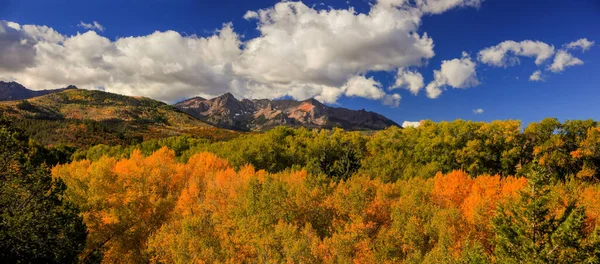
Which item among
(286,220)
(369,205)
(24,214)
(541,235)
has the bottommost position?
(286,220)

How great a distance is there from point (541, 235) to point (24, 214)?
109 ft

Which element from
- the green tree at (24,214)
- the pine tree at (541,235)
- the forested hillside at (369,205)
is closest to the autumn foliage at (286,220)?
the forested hillside at (369,205)

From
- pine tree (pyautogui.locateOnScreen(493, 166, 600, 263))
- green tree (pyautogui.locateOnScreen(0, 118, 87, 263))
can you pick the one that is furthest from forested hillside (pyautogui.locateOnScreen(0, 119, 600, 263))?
green tree (pyautogui.locateOnScreen(0, 118, 87, 263))

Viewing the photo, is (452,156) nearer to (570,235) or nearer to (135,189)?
(570,235)

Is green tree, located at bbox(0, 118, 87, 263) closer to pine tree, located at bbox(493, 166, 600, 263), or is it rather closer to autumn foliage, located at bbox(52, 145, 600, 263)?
autumn foliage, located at bbox(52, 145, 600, 263)

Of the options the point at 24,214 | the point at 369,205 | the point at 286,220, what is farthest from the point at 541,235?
the point at 24,214

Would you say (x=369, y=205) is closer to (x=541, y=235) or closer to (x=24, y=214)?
(x=541, y=235)

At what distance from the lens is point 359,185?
51656 millimetres

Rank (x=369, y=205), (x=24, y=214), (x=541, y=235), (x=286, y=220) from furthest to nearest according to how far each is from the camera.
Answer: (x=369, y=205)
(x=286, y=220)
(x=541, y=235)
(x=24, y=214)

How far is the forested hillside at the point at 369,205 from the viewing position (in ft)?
79.4

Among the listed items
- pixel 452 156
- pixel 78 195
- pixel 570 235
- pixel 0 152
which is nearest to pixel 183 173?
pixel 78 195

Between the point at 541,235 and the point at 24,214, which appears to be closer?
the point at 24,214

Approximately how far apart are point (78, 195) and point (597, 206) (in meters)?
71.2

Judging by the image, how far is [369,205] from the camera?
165 feet
